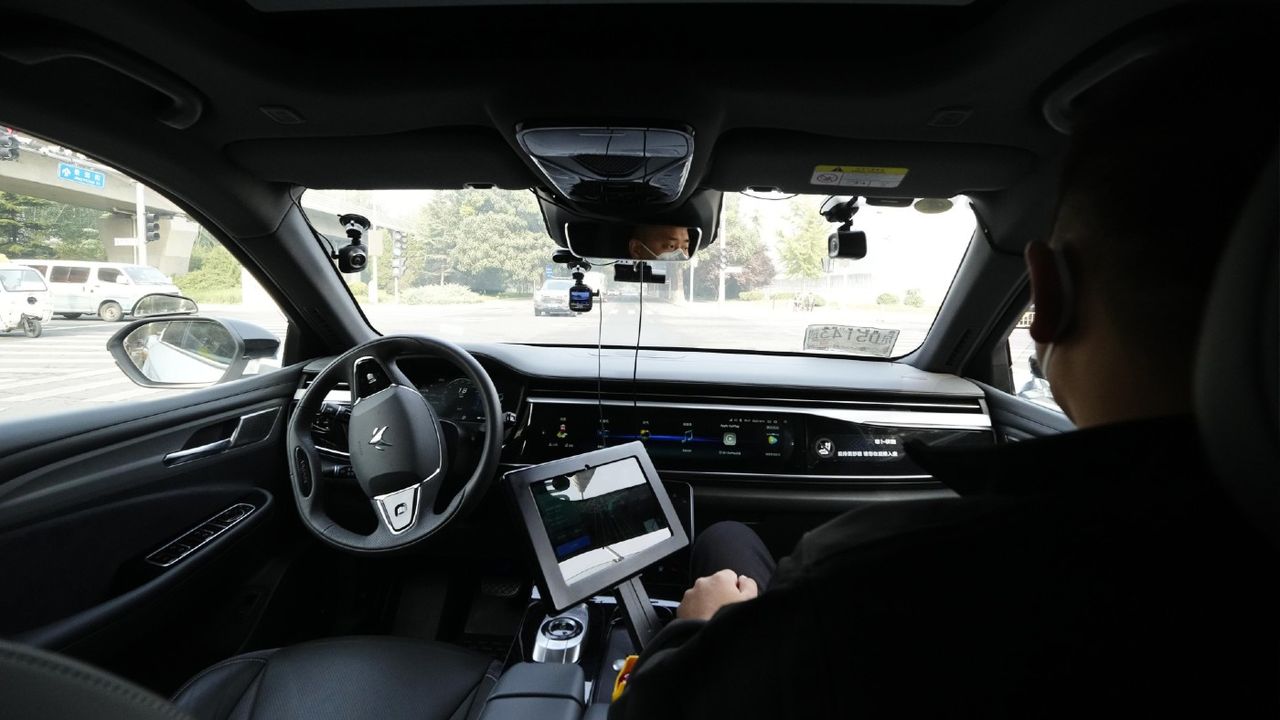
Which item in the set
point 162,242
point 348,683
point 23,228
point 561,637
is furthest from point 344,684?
point 162,242

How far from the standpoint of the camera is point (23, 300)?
191 centimetres

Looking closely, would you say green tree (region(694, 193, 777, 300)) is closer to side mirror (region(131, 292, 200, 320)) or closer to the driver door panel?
the driver door panel

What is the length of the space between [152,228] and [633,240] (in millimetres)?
2046

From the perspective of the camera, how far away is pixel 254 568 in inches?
107

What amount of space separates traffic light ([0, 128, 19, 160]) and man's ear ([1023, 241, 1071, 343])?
112 inches

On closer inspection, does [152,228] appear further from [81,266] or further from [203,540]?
[203,540]

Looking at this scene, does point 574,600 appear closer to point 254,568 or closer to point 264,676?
point 264,676

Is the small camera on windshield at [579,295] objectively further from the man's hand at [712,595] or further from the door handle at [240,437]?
the man's hand at [712,595]

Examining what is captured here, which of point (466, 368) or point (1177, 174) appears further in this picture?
point (466, 368)

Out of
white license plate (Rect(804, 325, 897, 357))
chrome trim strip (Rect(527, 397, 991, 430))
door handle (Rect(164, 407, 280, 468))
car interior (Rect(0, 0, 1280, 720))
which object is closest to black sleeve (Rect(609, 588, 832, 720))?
car interior (Rect(0, 0, 1280, 720))

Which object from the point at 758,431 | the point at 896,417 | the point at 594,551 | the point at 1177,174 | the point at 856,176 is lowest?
the point at 594,551

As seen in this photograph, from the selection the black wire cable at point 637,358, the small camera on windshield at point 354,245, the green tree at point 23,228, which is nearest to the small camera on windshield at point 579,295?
the black wire cable at point 637,358

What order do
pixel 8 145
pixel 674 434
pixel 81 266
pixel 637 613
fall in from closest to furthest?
pixel 8 145
pixel 637 613
pixel 81 266
pixel 674 434

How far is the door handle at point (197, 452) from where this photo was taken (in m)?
2.24
